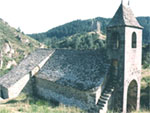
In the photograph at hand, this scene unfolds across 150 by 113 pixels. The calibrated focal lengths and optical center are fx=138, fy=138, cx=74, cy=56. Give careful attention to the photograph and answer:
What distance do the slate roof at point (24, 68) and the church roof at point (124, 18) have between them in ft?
37.6

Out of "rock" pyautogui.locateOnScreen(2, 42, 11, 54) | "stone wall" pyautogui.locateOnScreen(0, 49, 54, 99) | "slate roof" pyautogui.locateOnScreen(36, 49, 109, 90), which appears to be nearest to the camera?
"slate roof" pyautogui.locateOnScreen(36, 49, 109, 90)

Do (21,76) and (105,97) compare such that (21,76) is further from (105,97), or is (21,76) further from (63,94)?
(105,97)

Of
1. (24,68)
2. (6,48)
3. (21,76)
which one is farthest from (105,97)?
(6,48)

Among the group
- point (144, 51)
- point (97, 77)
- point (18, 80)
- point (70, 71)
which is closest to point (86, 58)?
point (70, 71)

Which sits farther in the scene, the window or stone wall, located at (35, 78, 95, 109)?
the window

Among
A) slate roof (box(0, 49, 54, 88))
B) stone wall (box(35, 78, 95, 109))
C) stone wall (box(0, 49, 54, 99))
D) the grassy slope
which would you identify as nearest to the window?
stone wall (box(35, 78, 95, 109))

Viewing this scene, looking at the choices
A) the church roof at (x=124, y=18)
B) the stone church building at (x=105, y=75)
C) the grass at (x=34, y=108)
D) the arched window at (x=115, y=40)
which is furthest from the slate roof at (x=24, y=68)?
the church roof at (x=124, y=18)

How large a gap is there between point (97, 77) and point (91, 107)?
2706 millimetres

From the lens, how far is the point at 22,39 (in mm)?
75438

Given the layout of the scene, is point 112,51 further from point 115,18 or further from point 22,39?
point 22,39

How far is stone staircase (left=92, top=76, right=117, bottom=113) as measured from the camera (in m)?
11.5

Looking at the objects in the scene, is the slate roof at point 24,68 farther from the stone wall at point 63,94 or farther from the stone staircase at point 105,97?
the stone staircase at point 105,97

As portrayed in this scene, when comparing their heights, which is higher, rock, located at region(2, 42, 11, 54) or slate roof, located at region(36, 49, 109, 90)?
rock, located at region(2, 42, 11, 54)

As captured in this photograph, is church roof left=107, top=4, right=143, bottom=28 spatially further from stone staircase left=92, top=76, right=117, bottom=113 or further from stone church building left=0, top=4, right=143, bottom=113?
stone staircase left=92, top=76, right=117, bottom=113
